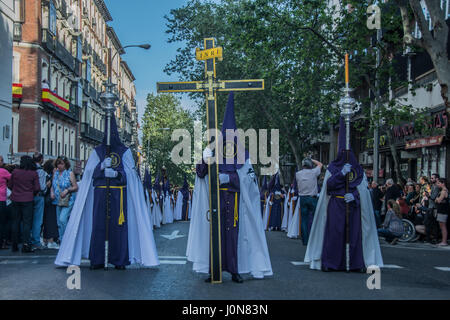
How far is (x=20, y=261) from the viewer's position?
36.1 ft

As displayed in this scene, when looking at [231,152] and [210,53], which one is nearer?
[210,53]

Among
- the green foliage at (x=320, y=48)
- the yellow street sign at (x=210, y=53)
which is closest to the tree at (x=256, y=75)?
the green foliage at (x=320, y=48)

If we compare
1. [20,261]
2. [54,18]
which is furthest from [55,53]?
[20,261]

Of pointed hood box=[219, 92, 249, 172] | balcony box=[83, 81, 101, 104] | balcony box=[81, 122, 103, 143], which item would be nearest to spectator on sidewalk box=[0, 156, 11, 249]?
pointed hood box=[219, 92, 249, 172]

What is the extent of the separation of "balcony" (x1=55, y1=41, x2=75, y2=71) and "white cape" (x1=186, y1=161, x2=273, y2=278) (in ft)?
118

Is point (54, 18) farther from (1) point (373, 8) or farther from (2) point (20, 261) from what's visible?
(2) point (20, 261)

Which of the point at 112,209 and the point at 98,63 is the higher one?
the point at 98,63

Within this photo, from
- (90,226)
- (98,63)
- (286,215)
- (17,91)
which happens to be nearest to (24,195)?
(90,226)

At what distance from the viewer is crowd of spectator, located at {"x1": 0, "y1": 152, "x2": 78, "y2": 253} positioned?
12.9 m

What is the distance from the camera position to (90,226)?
33.0ft

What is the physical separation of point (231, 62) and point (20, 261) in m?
28.3

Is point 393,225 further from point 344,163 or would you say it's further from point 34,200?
point 34,200

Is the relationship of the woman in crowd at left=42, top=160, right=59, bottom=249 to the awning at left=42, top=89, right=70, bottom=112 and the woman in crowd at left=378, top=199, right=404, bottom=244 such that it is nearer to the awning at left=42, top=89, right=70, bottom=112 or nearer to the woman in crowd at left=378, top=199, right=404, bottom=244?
the woman in crowd at left=378, top=199, right=404, bottom=244

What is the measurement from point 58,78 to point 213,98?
38290mm
